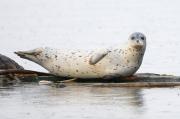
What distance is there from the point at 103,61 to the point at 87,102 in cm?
265

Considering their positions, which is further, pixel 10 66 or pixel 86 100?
pixel 10 66

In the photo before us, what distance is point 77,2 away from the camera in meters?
55.2

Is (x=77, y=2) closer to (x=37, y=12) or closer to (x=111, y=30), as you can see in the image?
(x=37, y=12)

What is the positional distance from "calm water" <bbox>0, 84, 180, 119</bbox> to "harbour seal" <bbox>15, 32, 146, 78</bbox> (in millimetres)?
533

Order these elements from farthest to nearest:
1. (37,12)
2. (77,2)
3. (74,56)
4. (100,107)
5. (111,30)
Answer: (77,2) → (37,12) → (111,30) → (74,56) → (100,107)

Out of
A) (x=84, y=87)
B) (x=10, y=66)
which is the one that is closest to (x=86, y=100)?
(x=84, y=87)

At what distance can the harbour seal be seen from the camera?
1398 cm

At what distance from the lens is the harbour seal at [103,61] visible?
551 inches

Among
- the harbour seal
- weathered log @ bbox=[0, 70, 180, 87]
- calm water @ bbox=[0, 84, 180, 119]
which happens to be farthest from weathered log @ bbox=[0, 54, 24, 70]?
calm water @ bbox=[0, 84, 180, 119]

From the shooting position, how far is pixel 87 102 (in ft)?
37.9

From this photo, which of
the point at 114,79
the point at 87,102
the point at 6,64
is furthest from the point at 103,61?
the point at 87,102

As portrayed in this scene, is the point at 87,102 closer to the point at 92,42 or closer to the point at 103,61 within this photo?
the point at 103,61

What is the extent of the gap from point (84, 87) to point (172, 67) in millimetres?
5371

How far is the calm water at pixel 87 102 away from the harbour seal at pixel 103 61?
53 cm
